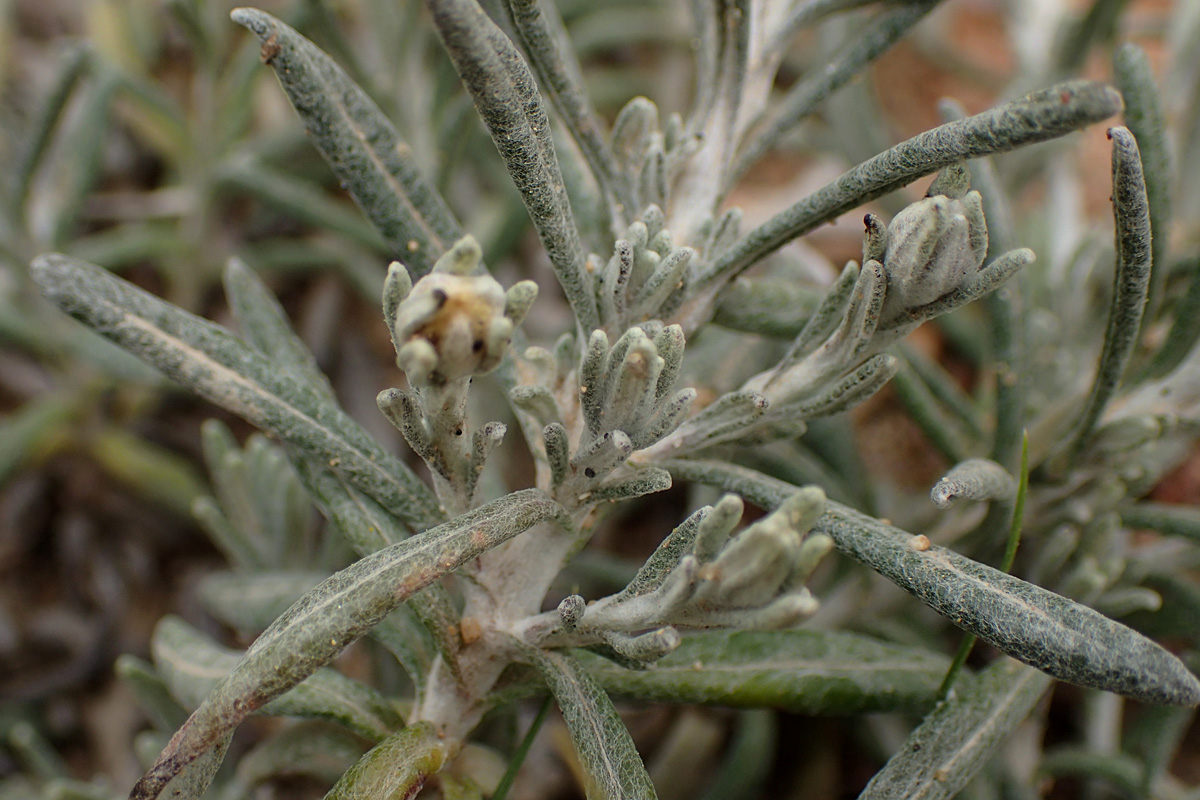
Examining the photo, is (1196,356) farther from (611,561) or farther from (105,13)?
(105,13)

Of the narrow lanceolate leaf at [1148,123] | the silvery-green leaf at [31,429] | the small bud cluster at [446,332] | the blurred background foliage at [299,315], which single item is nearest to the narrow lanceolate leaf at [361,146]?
the small bud cluster at [446,332]

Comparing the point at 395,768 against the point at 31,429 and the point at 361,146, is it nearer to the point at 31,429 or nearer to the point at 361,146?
the point at 361,146

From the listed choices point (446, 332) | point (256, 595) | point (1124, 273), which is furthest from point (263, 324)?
point (1124, 273)

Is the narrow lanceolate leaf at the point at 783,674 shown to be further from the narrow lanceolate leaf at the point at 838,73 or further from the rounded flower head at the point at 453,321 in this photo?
the narrow lanceolate leaf at the point at 838,73

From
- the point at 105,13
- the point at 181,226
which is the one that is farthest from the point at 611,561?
the point at 105,13

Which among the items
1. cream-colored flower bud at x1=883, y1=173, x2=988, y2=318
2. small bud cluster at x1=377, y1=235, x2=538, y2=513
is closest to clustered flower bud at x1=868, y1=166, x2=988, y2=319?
cream-colored flower bud at x1=883, y1=173, x2=988, y2=318

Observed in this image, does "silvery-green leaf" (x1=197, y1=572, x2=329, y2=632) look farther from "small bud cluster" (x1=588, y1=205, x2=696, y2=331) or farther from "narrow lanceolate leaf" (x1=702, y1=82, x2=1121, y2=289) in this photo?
"narrow lanceolate leaf" (x1=702, y1=82, x2=1121, y2=289)
